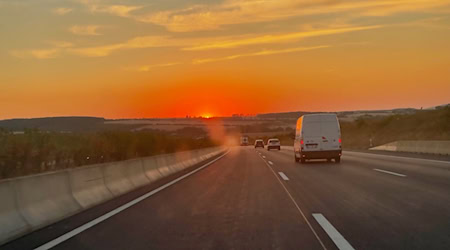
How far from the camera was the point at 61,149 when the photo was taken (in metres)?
18.2

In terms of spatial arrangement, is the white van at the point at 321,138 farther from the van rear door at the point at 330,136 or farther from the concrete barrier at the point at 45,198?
the concrete barrier at the point at 45,198

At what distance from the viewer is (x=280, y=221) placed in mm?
9031

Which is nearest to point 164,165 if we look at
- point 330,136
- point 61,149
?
point 61,149

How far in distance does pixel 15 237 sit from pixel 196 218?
307cm

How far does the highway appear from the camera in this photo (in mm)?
7316

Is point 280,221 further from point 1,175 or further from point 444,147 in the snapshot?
point 444,147

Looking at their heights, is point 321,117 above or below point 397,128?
below

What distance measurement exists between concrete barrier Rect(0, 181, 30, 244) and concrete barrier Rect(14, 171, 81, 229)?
0.15 metres

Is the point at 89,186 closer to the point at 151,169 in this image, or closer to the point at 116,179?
the point at 116,179

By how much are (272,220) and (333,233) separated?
1.55 meters

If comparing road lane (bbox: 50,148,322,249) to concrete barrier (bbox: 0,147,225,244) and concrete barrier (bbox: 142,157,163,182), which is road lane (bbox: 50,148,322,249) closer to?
concrete barrier (bbox: 0,147,225,244)

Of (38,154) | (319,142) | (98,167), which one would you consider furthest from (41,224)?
(319,142)

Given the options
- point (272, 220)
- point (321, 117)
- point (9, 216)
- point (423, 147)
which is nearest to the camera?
point (9, 216)

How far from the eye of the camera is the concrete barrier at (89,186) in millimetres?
10758
